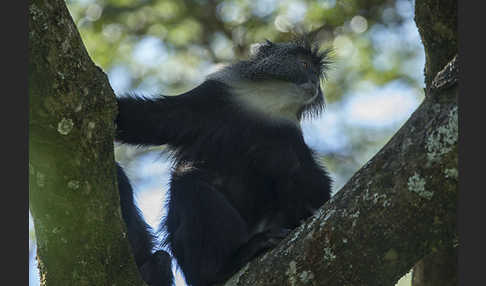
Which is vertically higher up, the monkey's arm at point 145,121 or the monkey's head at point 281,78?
the monkey's head at point 281,78

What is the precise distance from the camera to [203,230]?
20.0 feet

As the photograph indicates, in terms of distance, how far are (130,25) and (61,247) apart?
8687mm

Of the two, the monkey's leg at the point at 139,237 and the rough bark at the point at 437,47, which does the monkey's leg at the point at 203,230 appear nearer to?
the monkey's leg at the point at 139,237

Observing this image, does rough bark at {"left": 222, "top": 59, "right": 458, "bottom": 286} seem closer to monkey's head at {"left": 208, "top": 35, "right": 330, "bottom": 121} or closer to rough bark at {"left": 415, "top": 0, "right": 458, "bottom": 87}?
rough bark at {"left": 415, "top": 0, "right": 458, "bottom": 87}

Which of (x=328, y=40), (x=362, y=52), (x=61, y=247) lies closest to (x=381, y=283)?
(x=61, y=247)

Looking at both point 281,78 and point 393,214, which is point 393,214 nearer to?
point 393,214

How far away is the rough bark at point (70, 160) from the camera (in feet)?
14.0

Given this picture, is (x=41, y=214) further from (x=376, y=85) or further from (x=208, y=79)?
(x=376, y=85)

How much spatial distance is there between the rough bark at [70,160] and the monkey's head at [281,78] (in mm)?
2722

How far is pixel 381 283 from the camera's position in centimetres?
432

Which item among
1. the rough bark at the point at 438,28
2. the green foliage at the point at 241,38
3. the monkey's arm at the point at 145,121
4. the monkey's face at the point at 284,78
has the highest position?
the green foliage at the point at 241,38

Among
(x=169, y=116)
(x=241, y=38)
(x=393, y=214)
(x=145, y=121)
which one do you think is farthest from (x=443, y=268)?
(x=241, y=38)

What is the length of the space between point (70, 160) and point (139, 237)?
200cm

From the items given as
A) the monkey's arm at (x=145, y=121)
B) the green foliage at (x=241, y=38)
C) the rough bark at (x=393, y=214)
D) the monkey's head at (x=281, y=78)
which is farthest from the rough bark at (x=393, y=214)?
the green foliage at (x=241, y=38)
